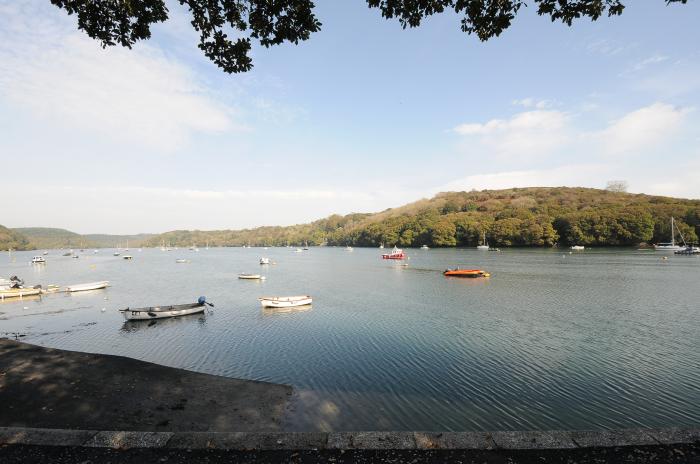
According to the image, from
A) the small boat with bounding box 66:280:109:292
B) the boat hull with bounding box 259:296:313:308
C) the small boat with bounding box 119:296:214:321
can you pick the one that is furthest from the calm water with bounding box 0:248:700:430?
the small boat with bounding box 66:280:109:292

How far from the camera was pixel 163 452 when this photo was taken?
7172 millimetres

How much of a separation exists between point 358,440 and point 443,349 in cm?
1648

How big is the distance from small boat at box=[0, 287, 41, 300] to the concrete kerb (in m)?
54.5

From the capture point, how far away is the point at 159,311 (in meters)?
33.8

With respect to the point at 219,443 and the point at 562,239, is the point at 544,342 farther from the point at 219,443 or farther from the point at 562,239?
the point at 562,239

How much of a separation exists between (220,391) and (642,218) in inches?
6737

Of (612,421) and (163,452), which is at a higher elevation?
(163,452)

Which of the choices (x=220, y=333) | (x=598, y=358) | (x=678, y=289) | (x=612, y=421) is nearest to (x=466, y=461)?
(x=612, y=421)

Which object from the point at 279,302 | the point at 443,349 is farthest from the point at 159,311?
the point at 443,349

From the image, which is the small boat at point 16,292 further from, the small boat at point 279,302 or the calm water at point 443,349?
the small boat at point 279,302

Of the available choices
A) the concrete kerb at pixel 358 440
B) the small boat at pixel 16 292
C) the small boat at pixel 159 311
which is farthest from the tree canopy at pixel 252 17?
the small boat at pixel 16 292

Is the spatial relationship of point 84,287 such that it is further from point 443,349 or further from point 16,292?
point 443,349

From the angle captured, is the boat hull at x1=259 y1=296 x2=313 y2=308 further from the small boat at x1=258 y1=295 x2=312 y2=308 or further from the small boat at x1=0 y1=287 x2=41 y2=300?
the small boat at x1=0 y1=287 x2=41 y2=300

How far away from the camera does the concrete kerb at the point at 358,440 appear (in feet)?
23.5
